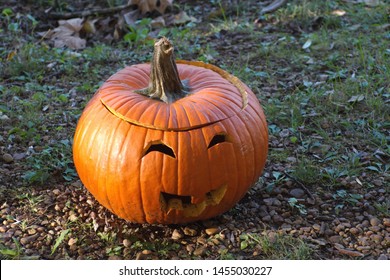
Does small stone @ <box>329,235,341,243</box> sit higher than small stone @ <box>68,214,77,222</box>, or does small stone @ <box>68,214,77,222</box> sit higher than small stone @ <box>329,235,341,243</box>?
small stone @ <box>68,214,77,222</box>

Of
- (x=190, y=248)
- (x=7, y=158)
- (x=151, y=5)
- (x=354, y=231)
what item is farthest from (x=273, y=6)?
(x=190, y=248)

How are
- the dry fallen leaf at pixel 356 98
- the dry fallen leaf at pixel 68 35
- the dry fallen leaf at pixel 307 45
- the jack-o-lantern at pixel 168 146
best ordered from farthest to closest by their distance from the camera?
1. the dry fallen leaf at pixel 68 35
2. the dry fallen leaf at pixel 307 45
3. the dry fallen leaf at pixel 356 98
4. the jack-o-lantern at pixel 168 146

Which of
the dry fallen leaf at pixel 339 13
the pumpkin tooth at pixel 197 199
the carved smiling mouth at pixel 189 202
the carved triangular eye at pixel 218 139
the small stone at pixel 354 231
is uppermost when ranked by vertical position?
the carved triangular eye at pixel 218 139

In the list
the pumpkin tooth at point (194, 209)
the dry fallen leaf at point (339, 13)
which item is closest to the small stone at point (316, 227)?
the pumpkin tooth at point (194, 209)

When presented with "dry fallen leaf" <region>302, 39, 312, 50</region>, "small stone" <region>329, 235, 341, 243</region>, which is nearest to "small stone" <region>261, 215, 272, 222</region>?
"small stone" <region>329, 235, 341, 243</region>

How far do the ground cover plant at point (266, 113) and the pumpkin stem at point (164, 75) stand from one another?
73cm

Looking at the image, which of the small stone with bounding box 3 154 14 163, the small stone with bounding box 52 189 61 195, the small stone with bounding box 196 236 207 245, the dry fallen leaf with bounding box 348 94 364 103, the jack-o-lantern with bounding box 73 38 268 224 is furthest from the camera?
the dry fallen leaf with bounding box 348 94 364 103

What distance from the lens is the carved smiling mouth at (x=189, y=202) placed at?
11.0ft

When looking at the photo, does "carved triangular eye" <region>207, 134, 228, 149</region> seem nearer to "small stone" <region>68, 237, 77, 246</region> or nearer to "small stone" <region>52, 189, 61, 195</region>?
"small stone" <region>68, 237, 77, 246</region>

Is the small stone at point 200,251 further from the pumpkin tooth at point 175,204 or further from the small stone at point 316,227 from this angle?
the small stone at point 316,227

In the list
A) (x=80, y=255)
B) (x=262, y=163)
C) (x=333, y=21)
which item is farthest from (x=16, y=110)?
(x=333, y=21)

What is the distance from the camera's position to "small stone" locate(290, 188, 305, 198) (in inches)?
152

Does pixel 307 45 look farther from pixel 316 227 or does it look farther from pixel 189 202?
pixel 189 202

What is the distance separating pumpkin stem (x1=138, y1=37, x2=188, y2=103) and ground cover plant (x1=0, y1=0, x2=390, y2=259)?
2.38ft
